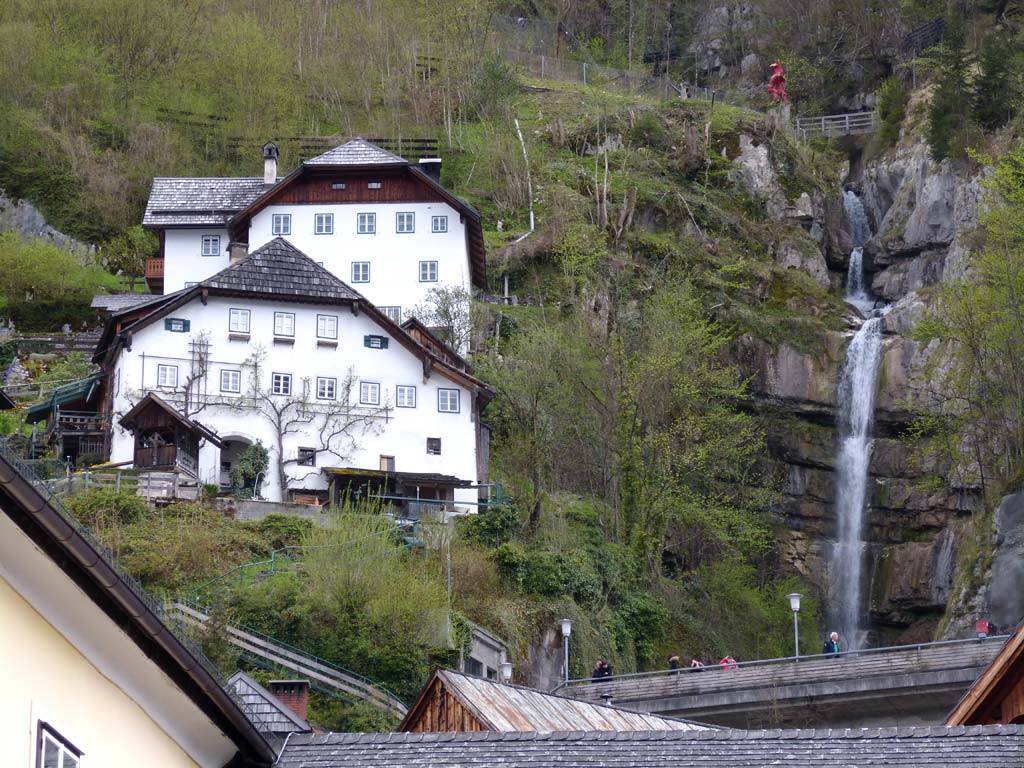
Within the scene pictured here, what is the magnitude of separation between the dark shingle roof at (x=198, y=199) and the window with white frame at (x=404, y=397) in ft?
46.1

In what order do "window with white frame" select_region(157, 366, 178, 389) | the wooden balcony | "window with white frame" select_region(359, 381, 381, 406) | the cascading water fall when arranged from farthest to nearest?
the wooden balcony, the cascading water, "window with white frame" select_region(359, 381, 381, 406), "window with white frame" select_region(157, 366, 178, 389)

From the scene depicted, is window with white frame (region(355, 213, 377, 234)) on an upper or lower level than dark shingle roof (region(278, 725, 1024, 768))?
upper

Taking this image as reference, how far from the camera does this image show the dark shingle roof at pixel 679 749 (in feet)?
39.0

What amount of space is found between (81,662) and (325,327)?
131 ft

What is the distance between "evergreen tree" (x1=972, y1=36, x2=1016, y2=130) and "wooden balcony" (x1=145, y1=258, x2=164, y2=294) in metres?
31.3

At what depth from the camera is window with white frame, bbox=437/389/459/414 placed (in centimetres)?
4881

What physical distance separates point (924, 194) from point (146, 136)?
34.3 metres

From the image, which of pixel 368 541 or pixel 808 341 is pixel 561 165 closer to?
pixel 808 341

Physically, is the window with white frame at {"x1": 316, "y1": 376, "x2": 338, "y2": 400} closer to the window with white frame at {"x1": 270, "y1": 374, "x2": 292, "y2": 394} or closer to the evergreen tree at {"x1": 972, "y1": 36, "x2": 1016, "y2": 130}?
the window with white frame at {"x1": 270, "y1": 374, "x2": 292, "y2": 394}

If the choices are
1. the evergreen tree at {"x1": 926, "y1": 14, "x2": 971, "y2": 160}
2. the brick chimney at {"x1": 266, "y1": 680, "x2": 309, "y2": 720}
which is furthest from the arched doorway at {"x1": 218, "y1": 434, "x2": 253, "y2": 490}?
the evergreen tree at {"x1": 926, "y1": 14, "x2": 971, "y2": 160}

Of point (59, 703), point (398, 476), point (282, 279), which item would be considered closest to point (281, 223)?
point (282, 279)

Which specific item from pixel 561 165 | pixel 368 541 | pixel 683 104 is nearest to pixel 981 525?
pixel 368 541

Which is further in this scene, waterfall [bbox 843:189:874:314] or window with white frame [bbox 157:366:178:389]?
waterfall [bbox 843:189:874:314]

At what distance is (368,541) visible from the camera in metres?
38.2
